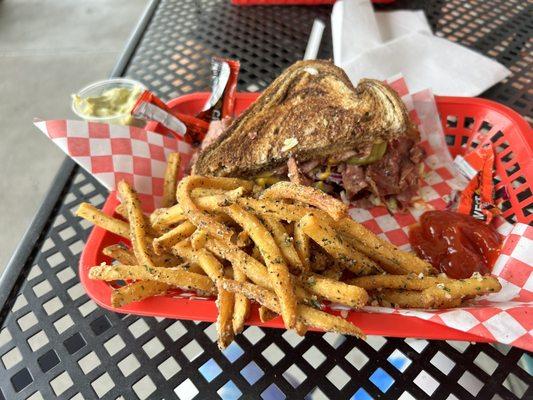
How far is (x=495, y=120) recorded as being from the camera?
1.56 metres

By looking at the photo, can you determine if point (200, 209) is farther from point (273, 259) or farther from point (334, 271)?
point (334, 271)

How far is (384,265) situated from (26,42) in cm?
423

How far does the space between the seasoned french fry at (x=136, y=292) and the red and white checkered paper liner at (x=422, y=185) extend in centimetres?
46

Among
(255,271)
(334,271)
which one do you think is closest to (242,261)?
(255,271)

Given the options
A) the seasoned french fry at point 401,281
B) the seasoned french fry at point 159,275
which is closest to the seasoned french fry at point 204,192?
the seasoned french fry at point 159,275

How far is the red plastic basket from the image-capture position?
1.04m

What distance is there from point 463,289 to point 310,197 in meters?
0.43

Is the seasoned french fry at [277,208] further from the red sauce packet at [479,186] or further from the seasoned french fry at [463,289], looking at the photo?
the red sauce packet at [479,186]

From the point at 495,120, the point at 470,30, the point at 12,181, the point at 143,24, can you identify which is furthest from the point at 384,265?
the point at 12,181

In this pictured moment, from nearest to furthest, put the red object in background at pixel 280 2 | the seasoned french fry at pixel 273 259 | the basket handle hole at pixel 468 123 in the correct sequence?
the seasoned french fry at pixel 273 259 → the basket handle hole at pixel 468 123 → the red object in background at pixel 280 2

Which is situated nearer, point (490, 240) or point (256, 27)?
point (490, 240)

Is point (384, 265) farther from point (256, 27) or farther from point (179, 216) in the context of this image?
point (256, 27)

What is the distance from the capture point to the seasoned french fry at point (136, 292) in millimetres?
1059

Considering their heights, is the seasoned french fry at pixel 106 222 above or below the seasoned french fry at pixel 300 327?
below
